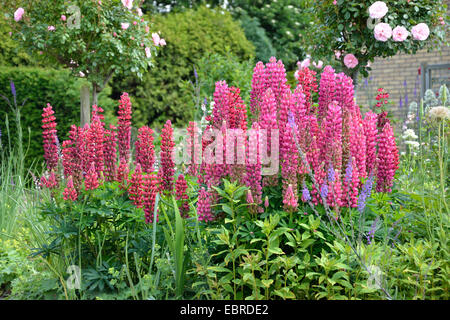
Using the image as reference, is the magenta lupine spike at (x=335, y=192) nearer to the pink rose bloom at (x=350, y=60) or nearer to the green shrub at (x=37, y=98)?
the pink rose bloom at (x=350, y=60)

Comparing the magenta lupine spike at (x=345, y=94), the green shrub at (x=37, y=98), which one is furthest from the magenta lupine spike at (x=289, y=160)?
the green shrub at (x=37, y=98)

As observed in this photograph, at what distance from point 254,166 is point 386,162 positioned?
819 millimetres

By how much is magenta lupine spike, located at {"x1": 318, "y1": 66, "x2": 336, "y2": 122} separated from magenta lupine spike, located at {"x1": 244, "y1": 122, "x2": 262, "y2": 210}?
62cm

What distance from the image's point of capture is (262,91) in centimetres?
240

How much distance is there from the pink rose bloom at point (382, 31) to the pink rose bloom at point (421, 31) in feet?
1.08

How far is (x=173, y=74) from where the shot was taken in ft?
29.3

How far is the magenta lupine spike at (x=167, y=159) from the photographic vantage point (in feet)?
8.30

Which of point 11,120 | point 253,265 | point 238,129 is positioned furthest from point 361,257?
point 11,120

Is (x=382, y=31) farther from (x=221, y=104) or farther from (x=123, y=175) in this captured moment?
(x=123, y=175)

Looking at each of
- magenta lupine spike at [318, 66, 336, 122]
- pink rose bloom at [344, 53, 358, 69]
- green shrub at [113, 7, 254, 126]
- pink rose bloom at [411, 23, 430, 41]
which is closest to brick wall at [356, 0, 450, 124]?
green shrub at [113, 7, 254, 126]

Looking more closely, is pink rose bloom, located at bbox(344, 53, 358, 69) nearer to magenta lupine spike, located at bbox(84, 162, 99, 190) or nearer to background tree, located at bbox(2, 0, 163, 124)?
background tree, located at bbox(2, 0, 163, 124)

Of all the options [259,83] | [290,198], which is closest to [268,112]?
[259,83]
